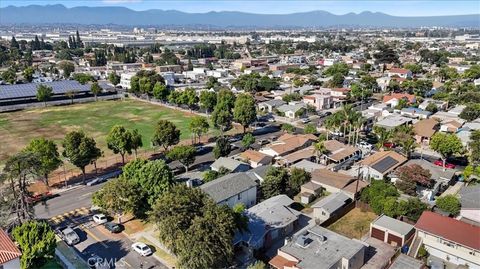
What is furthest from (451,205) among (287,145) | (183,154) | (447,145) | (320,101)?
(320,101)

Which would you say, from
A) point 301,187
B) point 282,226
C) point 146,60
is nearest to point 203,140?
point 301,187

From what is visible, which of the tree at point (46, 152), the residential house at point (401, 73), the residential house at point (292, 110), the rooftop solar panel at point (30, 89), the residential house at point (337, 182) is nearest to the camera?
the residential house at point (337, 182)

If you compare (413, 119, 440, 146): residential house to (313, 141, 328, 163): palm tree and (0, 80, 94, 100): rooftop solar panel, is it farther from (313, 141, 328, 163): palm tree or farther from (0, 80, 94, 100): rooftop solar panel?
(0, 80, 94, 100): rooftop solar panel

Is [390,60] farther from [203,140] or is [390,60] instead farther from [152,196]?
[152,196]

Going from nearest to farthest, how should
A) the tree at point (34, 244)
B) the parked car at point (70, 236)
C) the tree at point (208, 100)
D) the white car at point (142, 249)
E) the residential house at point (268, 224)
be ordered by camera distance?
1. the tree at point (34, 244)
2. the white car at point (142, 249)
3. the residential house at point (268, 224)
4. the parked car at point (70, 236)
5. the tree at point (208, 100)

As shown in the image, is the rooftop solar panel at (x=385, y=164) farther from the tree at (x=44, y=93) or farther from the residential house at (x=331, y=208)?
the tree at (x=44, y=93)

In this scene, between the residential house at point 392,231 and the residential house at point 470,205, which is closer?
the residential house at point 392,231

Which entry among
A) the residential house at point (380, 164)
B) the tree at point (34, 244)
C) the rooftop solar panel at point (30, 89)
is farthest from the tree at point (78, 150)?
the rooftop solar panel at point (30, 89)
